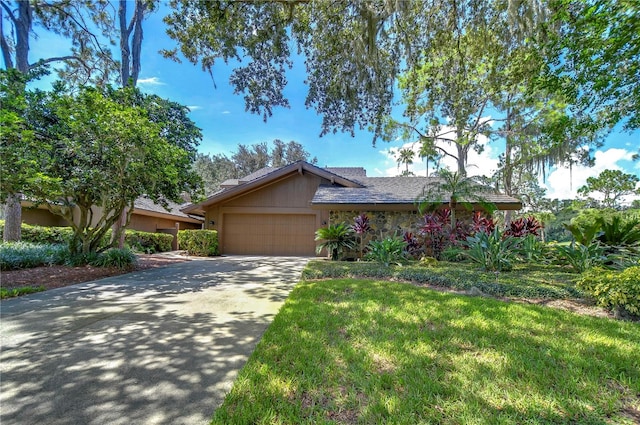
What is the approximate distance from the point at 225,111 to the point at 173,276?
841 centimetres

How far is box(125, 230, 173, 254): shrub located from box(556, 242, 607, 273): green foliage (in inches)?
603

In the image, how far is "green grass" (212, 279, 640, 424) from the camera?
1822mm

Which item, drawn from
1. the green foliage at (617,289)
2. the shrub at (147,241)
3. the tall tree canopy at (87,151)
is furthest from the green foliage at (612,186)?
the shrub at (147,241)

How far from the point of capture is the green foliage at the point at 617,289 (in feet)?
12.2

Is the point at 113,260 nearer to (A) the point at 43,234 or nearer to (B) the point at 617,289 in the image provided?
(A) the point at 43,234

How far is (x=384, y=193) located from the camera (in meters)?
11.1

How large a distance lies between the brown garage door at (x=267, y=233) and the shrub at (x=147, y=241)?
3.77 m

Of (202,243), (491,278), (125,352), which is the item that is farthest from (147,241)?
(491,278)

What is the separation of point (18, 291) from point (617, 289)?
30.7 feet

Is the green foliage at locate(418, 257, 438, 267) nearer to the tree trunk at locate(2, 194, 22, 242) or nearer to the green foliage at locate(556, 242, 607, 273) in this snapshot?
the green foliage at locate(556, 242, 607, 273)

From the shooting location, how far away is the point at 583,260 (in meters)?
6.21

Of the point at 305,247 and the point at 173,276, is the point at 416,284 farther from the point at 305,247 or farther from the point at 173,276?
the point at 305,247

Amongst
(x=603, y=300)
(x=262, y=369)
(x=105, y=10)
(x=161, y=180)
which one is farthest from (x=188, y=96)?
(x=603, y=300)

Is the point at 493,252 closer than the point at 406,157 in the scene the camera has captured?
Yes
